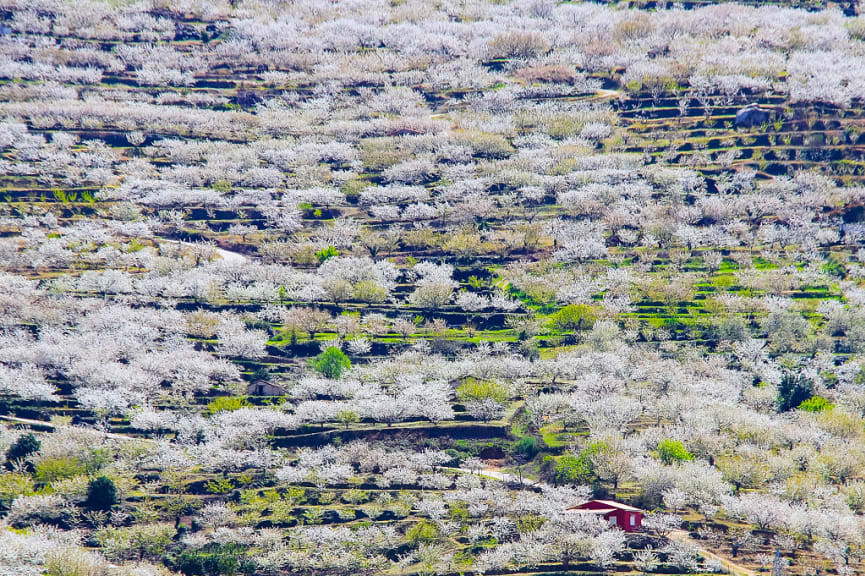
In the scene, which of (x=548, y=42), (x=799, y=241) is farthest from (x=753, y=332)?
(x=548, y=42)

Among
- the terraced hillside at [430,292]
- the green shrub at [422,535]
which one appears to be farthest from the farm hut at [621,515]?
the green shrub at [422,535]

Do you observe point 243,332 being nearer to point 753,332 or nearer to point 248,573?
point 248,573

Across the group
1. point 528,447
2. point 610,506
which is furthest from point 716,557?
point 528,447

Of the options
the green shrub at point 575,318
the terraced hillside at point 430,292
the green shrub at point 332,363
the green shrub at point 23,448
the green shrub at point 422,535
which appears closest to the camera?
the green shrub at point 422,535

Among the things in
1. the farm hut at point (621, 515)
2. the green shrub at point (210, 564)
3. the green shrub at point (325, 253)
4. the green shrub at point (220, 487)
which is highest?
the green shrub at point (325, 253)

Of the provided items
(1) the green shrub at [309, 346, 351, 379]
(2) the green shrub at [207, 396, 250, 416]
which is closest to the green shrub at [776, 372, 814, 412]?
(1) the green shrub at [309, 346, 351, 379]

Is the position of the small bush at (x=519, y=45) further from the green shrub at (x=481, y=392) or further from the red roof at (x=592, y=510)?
the red roof at (x=592, y=510)
